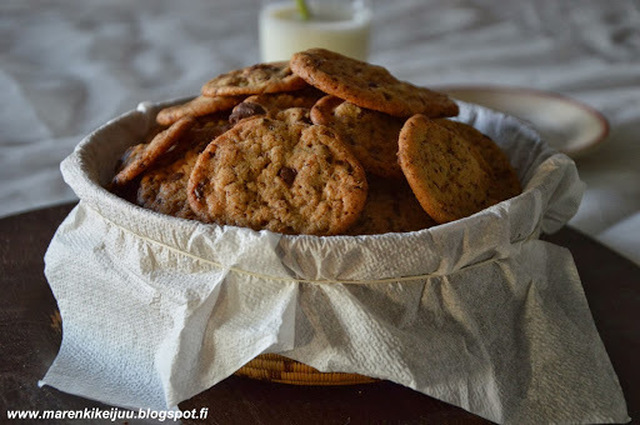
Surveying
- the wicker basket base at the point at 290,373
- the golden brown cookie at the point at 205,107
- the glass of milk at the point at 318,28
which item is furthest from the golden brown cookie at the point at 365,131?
the glass of milk at the point at 318,28

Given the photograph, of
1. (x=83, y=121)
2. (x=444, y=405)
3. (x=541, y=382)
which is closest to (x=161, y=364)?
(x=444, y=405)

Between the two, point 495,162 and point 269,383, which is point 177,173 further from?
point 495,162

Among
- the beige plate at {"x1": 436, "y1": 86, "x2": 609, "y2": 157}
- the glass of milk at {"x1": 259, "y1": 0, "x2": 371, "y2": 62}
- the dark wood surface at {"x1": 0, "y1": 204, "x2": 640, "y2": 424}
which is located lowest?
the beige plate at {"x1": 436, "y1": 86, "x2": 609, "y2": 157}

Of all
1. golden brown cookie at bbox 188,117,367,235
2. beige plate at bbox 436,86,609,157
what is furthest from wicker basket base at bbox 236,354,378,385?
beige plate at bbox 436,86,609,157

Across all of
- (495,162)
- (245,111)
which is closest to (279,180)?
(245,111)

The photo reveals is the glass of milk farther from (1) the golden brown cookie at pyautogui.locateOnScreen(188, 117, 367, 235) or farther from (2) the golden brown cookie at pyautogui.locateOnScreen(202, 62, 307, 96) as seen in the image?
(1) the golden brown cookie at pyautogui.locateOnScreen(188, 117, 367, 235)

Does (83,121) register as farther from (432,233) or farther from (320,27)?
(432,233)
